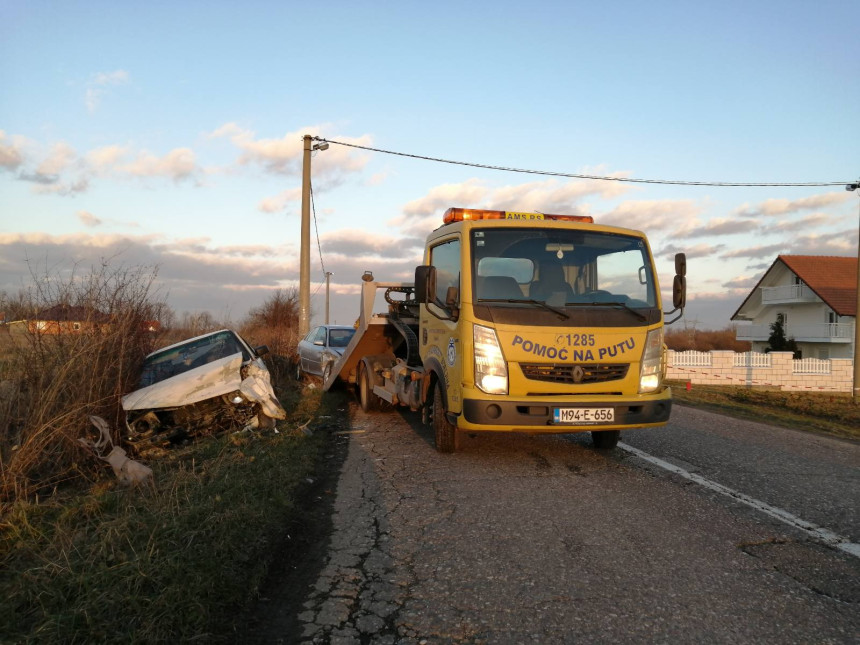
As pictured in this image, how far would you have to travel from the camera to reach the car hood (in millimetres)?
6805

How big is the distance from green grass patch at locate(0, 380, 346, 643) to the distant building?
6.16 feet

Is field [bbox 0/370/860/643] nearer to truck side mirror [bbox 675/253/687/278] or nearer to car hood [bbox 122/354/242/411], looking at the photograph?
car hood [bbox 122/354/242/411]

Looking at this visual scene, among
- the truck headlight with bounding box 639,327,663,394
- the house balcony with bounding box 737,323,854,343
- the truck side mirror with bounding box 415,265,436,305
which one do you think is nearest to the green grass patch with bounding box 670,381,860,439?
the truck headlight with bounding box 639,327,663,394

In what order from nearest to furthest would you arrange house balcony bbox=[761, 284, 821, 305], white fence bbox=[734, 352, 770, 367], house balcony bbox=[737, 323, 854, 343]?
white fence bbox=[734, 352, 770, 367], house balcony bbox=[737, 323, 854, 343], house balcony bbox=[761, 284, 821, 305]

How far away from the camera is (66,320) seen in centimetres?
655

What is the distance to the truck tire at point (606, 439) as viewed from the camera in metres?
6.70

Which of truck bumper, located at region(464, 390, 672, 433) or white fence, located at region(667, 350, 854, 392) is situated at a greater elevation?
truck bumper, located at region(464, 390, 672, 433)

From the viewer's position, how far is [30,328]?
6.31m

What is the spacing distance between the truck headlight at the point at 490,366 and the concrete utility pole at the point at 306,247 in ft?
40.0

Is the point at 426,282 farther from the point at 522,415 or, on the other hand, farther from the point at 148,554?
the point at 148,554

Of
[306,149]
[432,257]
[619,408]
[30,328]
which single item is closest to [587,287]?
[619,408]

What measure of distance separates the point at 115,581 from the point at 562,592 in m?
2.30

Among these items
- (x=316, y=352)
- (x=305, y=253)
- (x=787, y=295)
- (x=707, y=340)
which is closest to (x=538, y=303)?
(x=316, y=352)

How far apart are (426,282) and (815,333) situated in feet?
140
